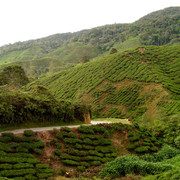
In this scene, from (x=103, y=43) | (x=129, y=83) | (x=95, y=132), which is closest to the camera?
(x=95, y=132)

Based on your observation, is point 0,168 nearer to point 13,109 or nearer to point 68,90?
point 13,109

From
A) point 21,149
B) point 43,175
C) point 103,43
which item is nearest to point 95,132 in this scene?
point 43,175

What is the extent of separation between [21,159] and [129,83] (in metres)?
39.1

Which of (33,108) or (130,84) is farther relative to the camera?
(130,84)

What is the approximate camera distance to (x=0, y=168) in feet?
35.1

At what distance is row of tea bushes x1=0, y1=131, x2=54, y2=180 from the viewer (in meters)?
11.0

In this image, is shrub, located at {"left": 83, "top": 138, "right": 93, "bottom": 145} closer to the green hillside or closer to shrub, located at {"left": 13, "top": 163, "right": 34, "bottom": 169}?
shrub, located at {"left": 13, "top": 163, "right": 34, "bottom": 169}

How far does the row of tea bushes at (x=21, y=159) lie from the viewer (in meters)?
11.0

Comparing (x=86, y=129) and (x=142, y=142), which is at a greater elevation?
(x=86, y=129)

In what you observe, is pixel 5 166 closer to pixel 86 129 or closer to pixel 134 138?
pixel 86 129

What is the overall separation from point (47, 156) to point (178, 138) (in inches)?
617

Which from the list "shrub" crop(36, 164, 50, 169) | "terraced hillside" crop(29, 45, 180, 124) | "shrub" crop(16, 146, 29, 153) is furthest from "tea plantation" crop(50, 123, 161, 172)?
"terraced hillside" crop(29, 45, 180, 124)

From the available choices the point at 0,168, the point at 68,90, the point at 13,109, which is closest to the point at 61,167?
the point at 0,168

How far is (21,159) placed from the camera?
39.5 ft
